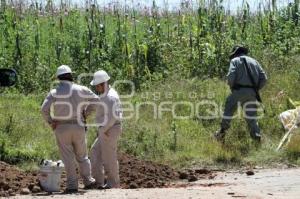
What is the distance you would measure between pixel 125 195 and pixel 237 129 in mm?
7029

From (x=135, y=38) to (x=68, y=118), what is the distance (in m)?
10.1

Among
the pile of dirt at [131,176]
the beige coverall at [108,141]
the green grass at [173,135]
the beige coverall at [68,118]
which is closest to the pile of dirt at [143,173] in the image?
the pile of dirt at [131,176]

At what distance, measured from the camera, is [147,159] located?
16297mm

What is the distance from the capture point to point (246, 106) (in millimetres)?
17109

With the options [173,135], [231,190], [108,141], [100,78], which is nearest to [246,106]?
[173,135]

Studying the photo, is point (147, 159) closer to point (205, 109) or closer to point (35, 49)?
point (205, 109)

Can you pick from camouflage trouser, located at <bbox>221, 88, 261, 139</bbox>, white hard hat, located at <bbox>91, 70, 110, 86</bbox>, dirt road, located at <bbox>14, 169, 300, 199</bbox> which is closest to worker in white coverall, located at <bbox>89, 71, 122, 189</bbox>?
white hard hat, located at <bbox>91, 70, 110, 86</bbox>

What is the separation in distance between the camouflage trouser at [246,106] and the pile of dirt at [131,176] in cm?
199

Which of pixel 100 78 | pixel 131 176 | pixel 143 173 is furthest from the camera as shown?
pixel 143 173

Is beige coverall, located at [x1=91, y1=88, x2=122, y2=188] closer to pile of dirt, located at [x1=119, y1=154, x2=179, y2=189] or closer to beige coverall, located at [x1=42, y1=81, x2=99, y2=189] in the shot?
beige coverall, located at [x1=42, y1=81, x2=99, y2=189]

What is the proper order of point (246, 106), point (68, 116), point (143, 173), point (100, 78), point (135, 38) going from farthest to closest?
point (135, 38) → point (246, 106) → point (143, 173) → point (100, 78) → point (68, 116)

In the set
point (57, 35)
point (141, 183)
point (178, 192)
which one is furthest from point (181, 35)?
point (178, 192)

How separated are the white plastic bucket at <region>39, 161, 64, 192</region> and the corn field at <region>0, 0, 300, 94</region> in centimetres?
779

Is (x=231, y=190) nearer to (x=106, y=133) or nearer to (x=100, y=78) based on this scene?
(x=106, y=133)
